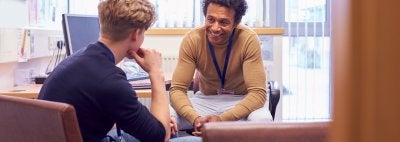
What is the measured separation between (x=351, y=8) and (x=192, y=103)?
6.56ft

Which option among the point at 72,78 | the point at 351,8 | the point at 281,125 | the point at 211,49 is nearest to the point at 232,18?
the point at 211,49

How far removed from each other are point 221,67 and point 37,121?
1227 mm

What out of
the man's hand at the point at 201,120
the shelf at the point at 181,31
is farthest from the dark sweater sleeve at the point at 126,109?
the shelf at the point at 181,31

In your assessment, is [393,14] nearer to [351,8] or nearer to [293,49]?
[351,8]

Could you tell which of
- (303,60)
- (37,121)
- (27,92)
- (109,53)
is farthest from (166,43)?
(37,121)

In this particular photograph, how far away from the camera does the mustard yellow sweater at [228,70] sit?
6.80 ft

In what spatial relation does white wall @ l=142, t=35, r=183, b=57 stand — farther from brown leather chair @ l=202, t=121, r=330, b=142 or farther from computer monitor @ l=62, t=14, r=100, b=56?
brown leather chair @ l=202, t=121, r=330, b=142

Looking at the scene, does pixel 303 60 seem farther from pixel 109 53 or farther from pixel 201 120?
pixel 109 53

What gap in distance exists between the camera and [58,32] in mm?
2967

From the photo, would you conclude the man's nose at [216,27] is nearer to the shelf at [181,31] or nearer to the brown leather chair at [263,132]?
the brown leather chair at [263,132]

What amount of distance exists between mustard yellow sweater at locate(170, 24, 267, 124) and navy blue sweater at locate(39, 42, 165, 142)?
2.35ft

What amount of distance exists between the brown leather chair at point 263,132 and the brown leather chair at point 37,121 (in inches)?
11.9

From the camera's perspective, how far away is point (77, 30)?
7.59 ft

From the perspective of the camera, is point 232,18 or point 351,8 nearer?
point 351,8
